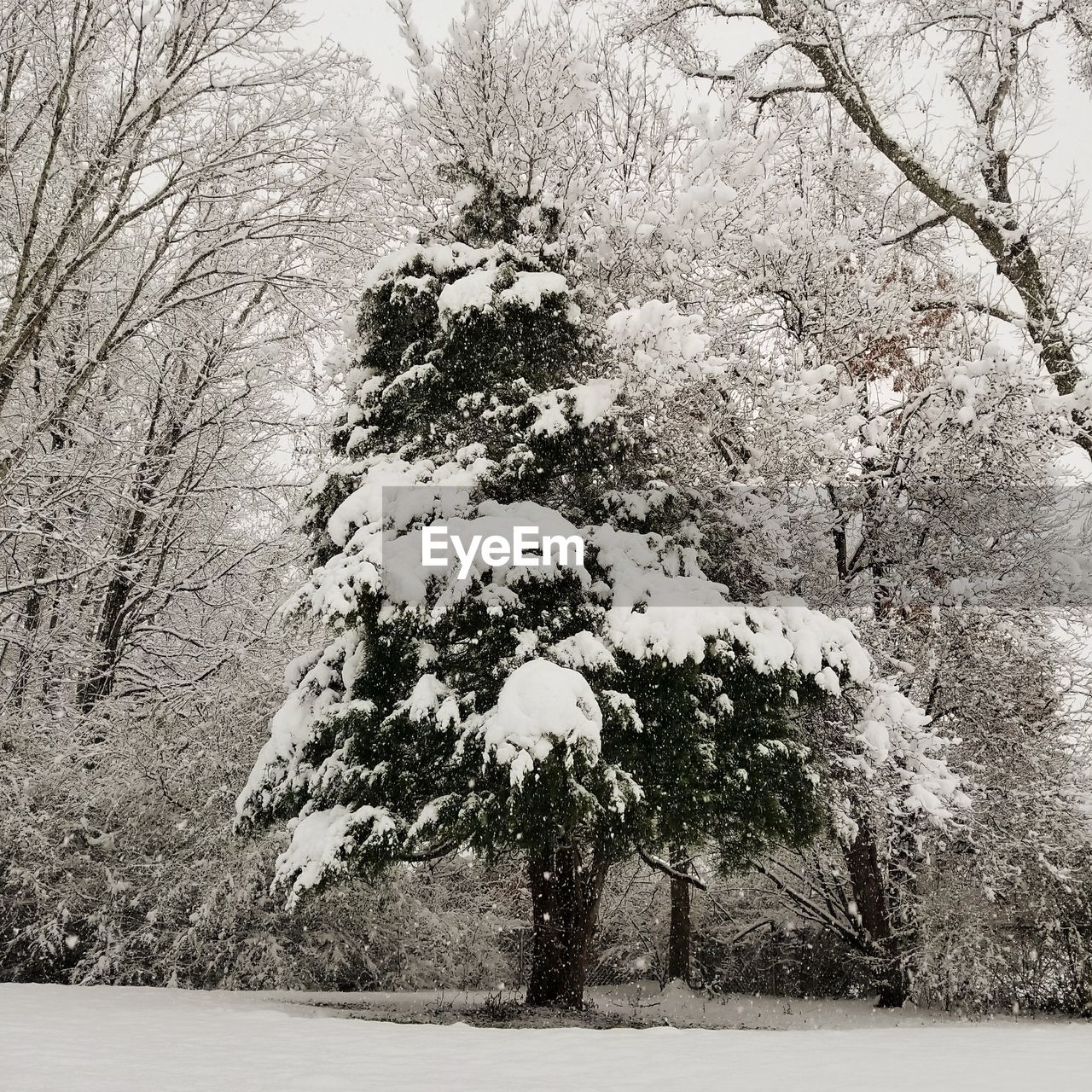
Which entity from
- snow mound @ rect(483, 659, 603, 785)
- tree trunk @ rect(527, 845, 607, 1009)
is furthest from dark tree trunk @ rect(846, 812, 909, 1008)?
snow mound @ rect(483, 659, 603, 785)

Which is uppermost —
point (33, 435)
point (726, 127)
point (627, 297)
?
point (726, 127)

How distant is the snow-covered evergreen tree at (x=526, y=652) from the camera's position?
21.3ft

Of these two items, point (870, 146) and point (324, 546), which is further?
point (870, 146)

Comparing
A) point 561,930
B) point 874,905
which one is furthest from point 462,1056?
point 874,905

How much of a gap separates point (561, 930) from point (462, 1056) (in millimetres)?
3808

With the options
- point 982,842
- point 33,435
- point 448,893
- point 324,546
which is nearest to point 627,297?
point 324,546

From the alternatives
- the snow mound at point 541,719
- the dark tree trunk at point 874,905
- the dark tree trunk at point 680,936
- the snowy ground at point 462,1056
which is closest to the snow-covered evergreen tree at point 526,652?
the snow mound at point 541,719

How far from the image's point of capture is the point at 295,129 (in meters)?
9.76

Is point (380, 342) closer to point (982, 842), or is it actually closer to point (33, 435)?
point (33, 435)

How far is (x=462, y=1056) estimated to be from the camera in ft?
15.2

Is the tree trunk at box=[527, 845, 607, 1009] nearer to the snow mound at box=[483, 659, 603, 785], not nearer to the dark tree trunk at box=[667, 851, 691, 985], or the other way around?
the snow mound at box=[483, 659, 603, 785]

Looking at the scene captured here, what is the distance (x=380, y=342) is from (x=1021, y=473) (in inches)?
244

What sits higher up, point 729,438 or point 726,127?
point 726,127

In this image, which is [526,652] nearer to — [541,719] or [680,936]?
[541,719]
